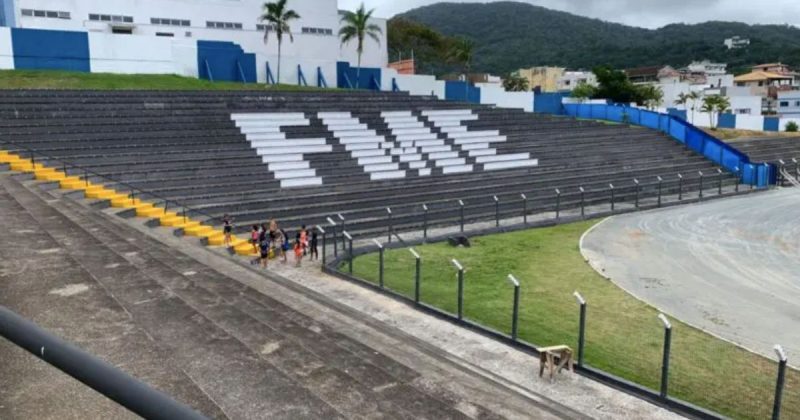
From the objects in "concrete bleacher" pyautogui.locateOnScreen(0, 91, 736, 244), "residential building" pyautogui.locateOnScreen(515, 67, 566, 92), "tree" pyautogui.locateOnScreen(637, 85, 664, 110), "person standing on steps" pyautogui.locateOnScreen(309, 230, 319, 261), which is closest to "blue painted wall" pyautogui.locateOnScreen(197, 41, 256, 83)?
"concrete bleacher" pyautogui.locateOnScreen(0, 91, 736, 244)

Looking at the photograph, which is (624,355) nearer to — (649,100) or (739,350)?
(739,350)

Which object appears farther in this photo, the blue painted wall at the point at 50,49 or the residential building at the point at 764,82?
the residential building at the point at 764,82

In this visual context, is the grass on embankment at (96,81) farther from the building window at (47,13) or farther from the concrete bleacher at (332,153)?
the building window at (47,13)

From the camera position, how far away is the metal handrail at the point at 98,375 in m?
1.43

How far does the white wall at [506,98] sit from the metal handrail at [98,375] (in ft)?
157

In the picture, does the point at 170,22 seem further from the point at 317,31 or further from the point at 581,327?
the point at 581,327

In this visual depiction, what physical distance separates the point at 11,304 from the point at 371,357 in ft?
15.9

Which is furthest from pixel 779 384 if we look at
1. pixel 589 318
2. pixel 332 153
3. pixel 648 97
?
pixel 648 97

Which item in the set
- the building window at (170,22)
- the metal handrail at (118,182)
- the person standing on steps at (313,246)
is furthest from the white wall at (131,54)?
the person standing on steps at (313,246)

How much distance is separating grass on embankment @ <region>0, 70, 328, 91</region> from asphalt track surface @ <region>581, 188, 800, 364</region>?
23.0m

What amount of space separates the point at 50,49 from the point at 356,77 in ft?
62.7

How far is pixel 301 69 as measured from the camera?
42.2 m

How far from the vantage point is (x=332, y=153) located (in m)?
27.1

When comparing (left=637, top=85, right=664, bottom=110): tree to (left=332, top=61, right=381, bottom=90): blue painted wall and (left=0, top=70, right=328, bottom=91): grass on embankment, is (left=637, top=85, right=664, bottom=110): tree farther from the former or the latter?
(left=0, top=70, right=328, bottom=91): grass on embankment
